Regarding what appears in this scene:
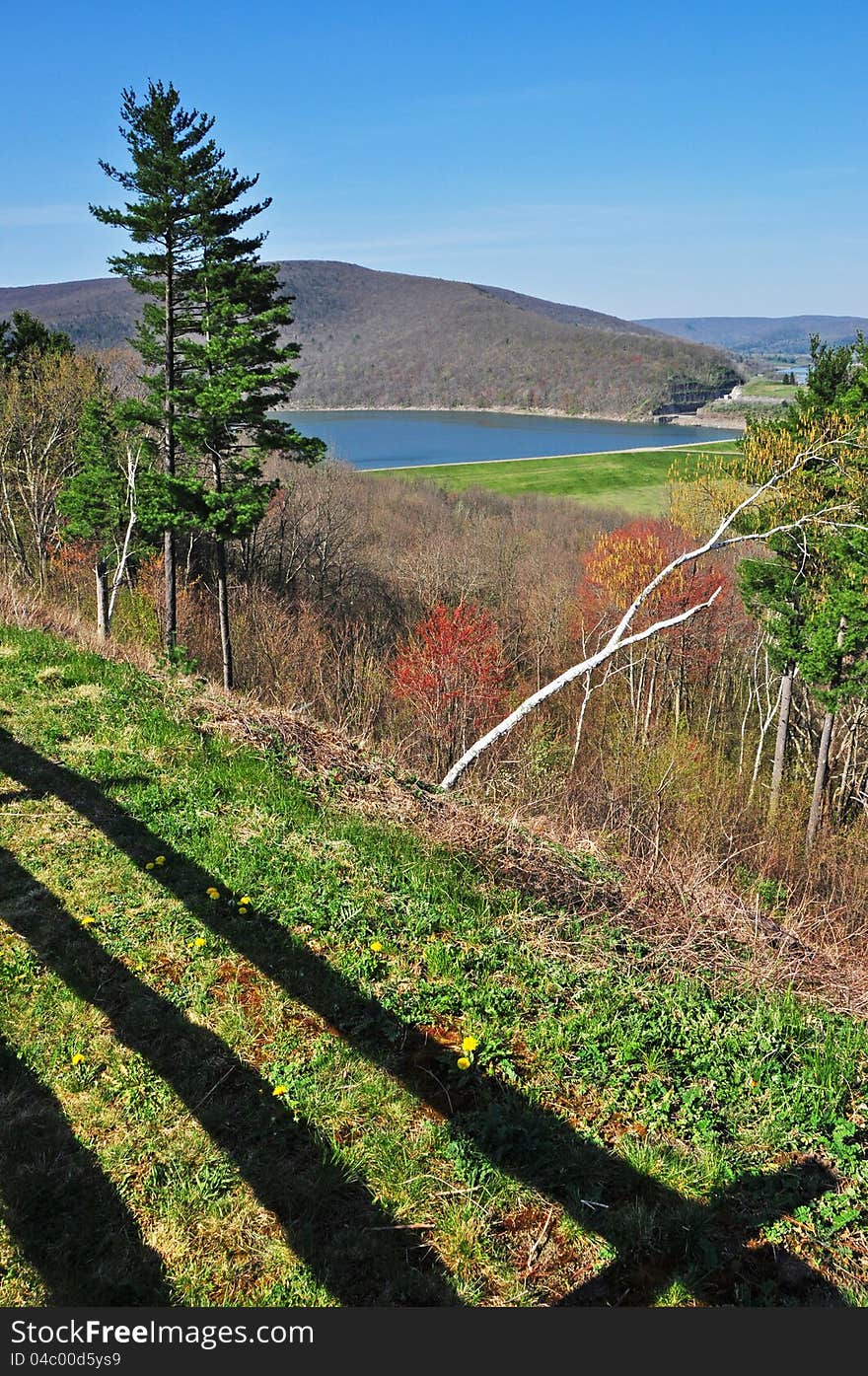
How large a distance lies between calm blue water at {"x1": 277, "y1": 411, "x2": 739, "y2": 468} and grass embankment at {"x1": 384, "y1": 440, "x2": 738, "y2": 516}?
27.5 ft

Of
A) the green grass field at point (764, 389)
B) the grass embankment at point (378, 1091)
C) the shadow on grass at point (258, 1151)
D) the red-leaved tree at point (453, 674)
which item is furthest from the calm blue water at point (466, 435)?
the shadow on grass at point (258, 1151)

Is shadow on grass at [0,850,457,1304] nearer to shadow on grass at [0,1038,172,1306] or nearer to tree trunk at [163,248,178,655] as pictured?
shadow on grass at [0,1038,172,1306]

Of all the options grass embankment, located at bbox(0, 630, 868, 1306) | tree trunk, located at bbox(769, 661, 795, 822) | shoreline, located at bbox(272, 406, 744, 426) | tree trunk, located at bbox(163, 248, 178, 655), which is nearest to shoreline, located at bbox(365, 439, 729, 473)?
shoreline, located at bbox(272, 406, 744, 426)

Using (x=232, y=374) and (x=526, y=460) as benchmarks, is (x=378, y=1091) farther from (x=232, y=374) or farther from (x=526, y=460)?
(x=526, y=460)

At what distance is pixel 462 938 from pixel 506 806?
2.99 metres

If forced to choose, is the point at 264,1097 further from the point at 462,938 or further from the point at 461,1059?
the point at 462,938

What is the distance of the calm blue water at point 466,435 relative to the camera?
104 metres

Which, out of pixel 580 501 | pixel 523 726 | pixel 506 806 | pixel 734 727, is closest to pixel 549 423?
pixel 580 501

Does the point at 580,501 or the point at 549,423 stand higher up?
the point at 549,423

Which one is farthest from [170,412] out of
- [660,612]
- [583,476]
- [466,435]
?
[466,435]

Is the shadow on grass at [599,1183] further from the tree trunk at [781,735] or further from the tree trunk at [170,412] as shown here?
the tree trunk at [781,735]

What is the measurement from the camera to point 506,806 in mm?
8281

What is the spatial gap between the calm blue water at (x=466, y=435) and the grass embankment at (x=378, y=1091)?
284ft

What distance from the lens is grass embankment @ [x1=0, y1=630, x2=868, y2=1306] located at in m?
3.28
